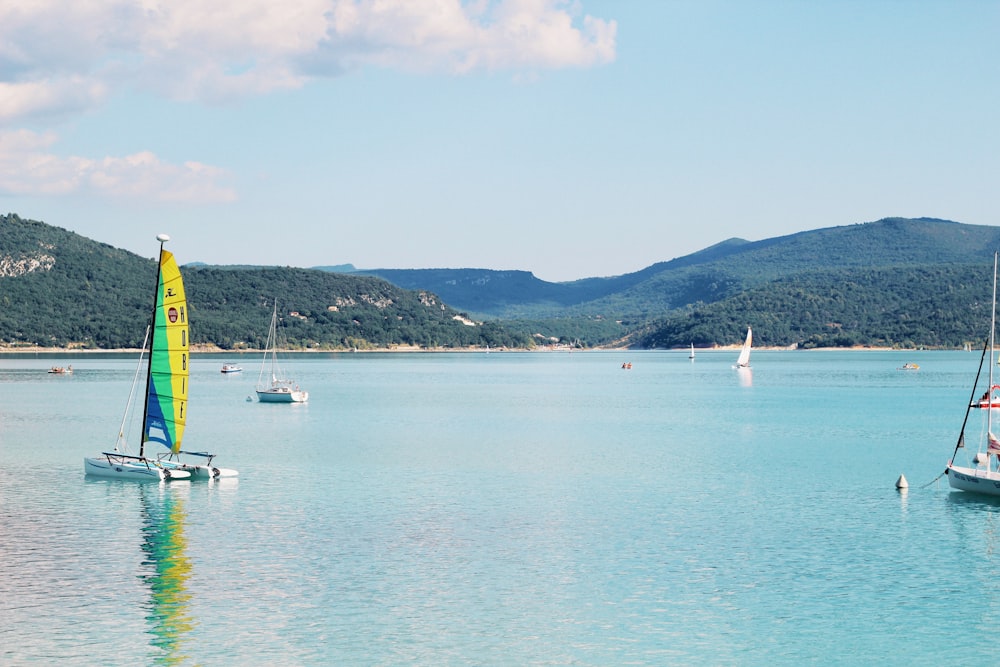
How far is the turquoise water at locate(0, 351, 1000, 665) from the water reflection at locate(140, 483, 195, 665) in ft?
0.40

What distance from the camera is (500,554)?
111ft

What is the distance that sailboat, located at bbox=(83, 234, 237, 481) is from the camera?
44.4 meters

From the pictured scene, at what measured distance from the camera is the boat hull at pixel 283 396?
108 metres

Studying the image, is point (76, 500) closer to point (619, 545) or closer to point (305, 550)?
point (305, 550)

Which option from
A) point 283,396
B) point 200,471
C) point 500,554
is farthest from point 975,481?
point 283,396

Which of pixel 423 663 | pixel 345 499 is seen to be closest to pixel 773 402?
pixel 345 499

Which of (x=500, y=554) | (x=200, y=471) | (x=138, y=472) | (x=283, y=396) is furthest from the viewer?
(x=283, y=396)

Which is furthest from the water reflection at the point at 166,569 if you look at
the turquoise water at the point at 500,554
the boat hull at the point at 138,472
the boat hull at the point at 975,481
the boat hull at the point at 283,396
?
the boat hull at the point at 283,396

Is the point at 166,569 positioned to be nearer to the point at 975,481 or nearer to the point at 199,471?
the point at 199,471

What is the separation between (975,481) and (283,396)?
75.4 metres

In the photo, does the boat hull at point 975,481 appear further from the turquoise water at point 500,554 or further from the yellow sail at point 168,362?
the yellow sail at point 168,362

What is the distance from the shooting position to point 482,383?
160375 mm

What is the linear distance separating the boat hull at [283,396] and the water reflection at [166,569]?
200 feet

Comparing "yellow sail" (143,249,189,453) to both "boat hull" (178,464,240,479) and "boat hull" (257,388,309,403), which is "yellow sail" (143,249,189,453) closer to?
"boat hull" (178,464,240,479)
